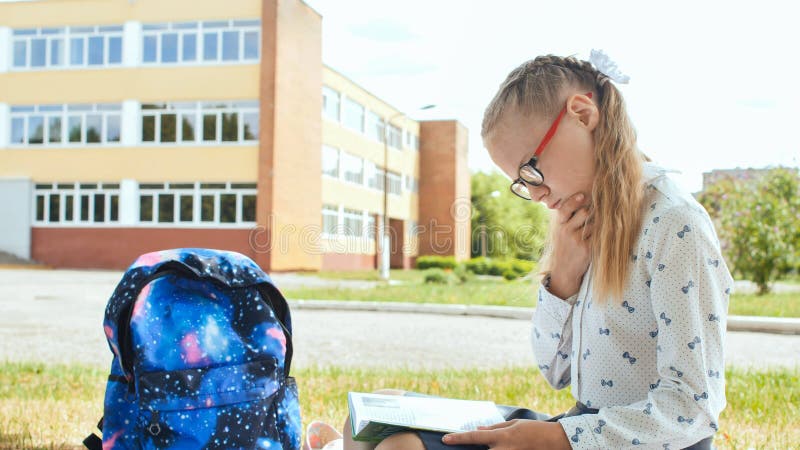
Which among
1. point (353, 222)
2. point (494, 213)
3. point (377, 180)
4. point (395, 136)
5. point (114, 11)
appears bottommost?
point (353, 222)

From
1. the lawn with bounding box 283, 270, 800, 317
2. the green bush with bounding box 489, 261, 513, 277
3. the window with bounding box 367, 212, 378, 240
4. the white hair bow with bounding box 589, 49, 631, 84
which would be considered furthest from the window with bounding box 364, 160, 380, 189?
the white hair bow with bounding box 589, 49, 631, 84

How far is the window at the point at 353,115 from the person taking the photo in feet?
108

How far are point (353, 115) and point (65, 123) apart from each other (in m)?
11.5

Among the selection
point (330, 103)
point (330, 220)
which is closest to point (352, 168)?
point (330, 220)

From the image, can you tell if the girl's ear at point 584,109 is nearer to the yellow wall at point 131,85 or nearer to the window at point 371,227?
the yellow wall at point 131,85

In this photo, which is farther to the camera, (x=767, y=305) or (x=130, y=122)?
(x=130, y=122)

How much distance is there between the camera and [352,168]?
34.0 meters

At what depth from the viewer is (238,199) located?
26.9m

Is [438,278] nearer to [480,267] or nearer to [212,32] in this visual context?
[480,267]

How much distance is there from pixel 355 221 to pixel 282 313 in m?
32.9

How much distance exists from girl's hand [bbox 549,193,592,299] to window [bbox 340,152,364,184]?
31.0 metres

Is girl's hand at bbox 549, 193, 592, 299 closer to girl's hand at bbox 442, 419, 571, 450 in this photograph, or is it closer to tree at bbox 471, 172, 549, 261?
girl's hand at bbox 442, 419, 571, 450

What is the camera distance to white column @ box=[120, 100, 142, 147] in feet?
90.7

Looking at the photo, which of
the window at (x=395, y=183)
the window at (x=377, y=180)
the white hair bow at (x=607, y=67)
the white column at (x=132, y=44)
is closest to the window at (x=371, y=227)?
the window at (x=377, y=180)
